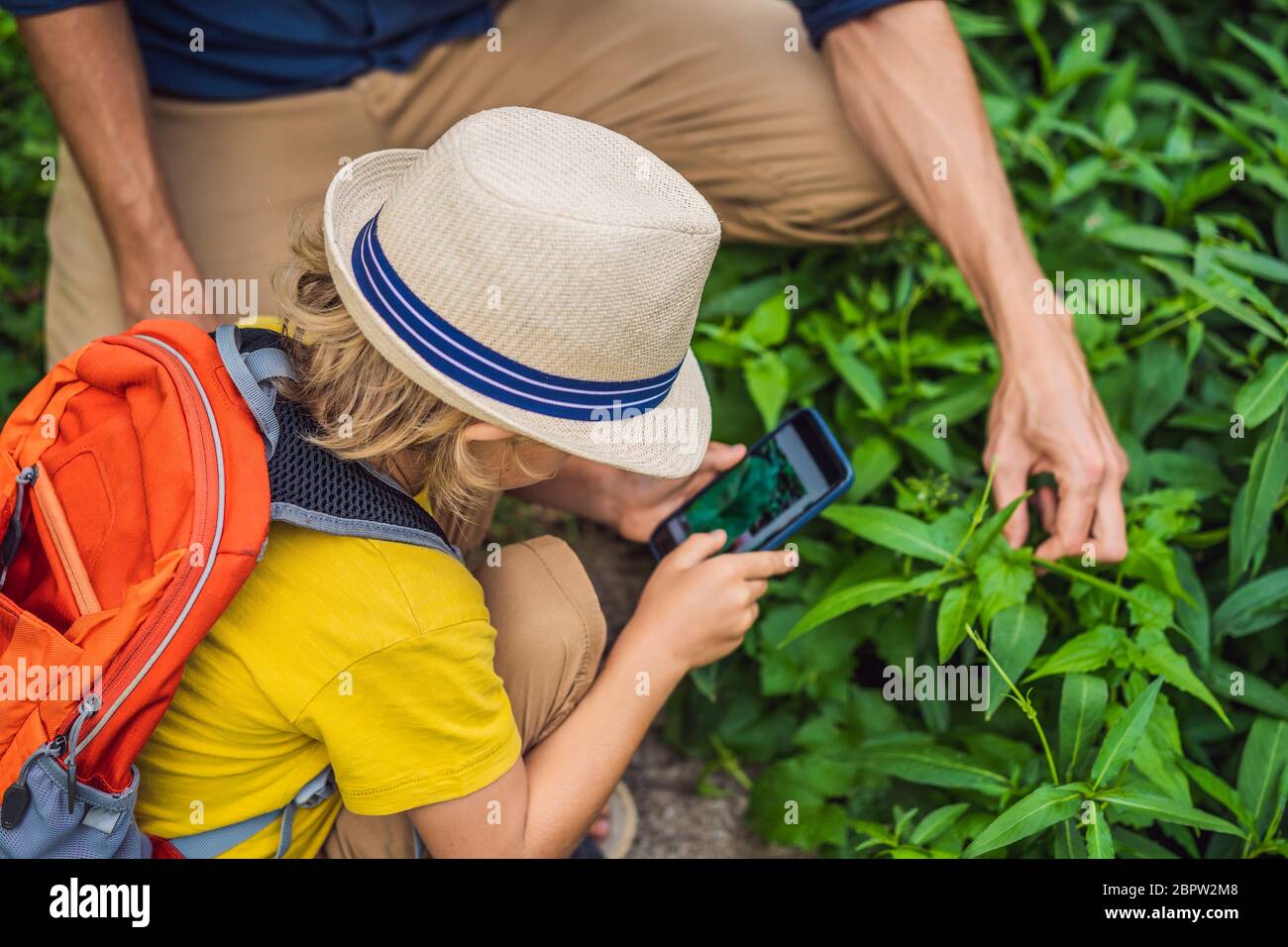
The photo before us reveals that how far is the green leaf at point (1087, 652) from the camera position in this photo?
71.6 inches

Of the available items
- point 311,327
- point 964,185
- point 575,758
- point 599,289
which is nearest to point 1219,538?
point 964,185

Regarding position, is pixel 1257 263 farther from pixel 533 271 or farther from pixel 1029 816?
pixel 533 271

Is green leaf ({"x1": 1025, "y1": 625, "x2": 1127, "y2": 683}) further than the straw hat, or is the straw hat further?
green leaf ({"x1": 1025, "y1": 625, "x2": 1127, "y2": 683})

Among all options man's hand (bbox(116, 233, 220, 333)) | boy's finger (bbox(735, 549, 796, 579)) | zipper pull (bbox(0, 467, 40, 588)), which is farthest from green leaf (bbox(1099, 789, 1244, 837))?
man's hand (bbox(116, 233, 220, 333))

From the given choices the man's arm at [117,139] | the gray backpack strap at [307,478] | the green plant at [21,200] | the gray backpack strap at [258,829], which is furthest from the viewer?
the green plant at [21,200]

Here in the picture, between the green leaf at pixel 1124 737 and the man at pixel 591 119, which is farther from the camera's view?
the man at pixel 591 119

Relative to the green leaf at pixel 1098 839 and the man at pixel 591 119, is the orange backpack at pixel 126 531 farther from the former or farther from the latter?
the green leaf at pixel 1098 839

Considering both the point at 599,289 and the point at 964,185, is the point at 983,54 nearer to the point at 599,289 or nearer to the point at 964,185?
the point at 964,185

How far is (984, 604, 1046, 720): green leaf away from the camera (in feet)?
6.04

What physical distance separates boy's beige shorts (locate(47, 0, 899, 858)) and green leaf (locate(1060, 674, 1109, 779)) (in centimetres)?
121

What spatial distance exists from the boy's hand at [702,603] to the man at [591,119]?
35cm

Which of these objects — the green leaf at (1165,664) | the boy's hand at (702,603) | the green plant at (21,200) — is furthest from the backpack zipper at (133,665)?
the green plant at (21,200)

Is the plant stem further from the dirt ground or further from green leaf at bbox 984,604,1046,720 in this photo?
the dirt ground

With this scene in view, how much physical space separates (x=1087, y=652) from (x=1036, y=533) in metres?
0.36
